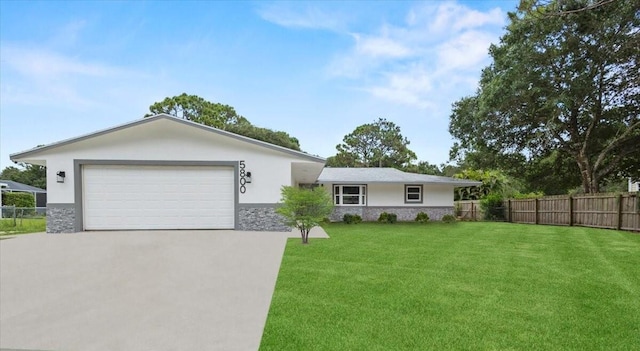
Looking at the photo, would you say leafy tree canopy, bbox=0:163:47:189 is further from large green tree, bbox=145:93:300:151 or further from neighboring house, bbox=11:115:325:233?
neighboring house, bbox=11:115:325:233

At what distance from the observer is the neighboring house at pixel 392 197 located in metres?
20.1

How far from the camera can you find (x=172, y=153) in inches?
497

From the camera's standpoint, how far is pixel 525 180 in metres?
25.5

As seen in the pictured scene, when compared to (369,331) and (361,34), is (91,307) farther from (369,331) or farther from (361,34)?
(361,34)

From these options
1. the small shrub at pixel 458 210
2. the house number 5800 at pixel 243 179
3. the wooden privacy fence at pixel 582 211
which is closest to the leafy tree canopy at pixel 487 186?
the small shrub at pixel 458 210

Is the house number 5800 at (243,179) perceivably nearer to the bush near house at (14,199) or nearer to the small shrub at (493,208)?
the small shrub at (493,208)

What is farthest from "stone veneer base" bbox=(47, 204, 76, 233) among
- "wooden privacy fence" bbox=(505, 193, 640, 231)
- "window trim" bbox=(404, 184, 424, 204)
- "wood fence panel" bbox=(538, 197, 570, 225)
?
"wood fence panel" bbox=(538, 197, 570, 225)

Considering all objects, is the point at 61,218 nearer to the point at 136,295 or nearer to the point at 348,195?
the point at 136,295

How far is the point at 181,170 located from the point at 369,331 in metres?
10.7

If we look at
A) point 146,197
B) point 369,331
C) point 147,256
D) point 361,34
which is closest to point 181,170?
point 146,197

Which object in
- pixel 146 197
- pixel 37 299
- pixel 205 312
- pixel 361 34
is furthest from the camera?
pixel 361 34

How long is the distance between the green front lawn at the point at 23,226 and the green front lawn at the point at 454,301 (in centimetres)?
1225

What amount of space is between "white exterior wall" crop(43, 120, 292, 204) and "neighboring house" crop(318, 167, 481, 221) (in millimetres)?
7215

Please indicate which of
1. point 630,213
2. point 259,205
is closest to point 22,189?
point 259,205
